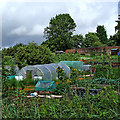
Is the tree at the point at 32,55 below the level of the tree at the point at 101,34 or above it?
below

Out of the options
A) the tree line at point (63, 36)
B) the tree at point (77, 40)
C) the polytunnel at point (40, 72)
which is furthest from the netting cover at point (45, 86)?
the tree at point (77, 40)

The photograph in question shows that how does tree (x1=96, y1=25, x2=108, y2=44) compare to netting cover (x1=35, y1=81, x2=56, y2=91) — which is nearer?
netting cover (x1=35, y1=81, x2=56, y2=91)

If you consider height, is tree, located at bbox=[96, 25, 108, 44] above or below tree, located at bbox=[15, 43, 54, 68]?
above

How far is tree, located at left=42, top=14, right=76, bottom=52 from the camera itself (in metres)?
27.8

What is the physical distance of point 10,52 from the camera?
2253 cm

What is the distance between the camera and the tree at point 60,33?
27.8 metres

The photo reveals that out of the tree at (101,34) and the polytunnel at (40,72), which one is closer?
the polytunnel at (40,72)

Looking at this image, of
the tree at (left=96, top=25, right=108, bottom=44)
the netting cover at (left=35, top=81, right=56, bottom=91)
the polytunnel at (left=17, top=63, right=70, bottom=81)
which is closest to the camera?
the netting cover at (left=35, top=81, right=56, bottom=91)

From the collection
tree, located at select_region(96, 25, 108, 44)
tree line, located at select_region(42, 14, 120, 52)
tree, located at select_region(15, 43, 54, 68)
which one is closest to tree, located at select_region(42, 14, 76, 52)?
tree line, located at select_region(42, 14, 120, 52)

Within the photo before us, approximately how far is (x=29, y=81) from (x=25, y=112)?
203 inches

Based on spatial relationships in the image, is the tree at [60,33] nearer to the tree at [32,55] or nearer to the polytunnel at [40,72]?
the tree at [32,55]

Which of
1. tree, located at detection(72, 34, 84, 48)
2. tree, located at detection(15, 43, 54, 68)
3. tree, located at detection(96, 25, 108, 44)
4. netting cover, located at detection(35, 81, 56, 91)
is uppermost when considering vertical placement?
tree, located at detection(96, 25, 108, 44)

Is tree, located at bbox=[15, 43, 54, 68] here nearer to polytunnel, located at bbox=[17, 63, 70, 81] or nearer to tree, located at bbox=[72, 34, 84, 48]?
polytunnel, located at bbox=[17, 63, 70, 81]

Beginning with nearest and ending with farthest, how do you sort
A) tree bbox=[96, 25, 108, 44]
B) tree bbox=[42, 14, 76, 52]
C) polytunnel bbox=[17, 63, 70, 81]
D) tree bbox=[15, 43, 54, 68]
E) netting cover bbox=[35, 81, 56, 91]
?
1. netting cover bbox=[35, 81, 56, 91]
2. polytunnel bbox=[17, 63, 70, 81]
3. tree bbox=[15, 43, 54, 68]
4. tree bbox=[42, 14, 76, 52]
5. tree bbox=[96, 25, 108, 44]
